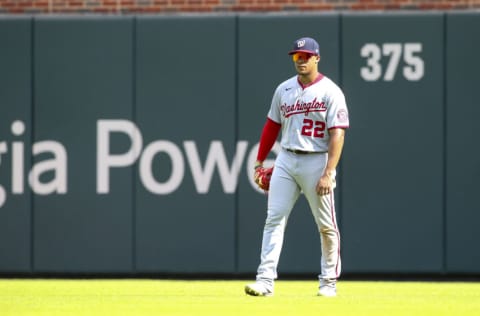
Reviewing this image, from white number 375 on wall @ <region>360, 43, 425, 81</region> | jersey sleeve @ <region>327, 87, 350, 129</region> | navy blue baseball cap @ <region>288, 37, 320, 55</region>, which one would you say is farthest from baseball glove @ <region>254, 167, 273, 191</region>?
white number 375 on wall @ <region>360, 43, 425, 81</region>

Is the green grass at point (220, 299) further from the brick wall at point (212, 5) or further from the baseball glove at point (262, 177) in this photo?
the brick wall at point (212, 5)

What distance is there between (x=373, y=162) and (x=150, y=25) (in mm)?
2607

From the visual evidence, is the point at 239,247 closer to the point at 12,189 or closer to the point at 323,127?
the point at 12,189

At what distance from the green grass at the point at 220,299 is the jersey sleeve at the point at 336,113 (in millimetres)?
1260

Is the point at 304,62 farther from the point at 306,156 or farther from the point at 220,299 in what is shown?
the point at 220,299

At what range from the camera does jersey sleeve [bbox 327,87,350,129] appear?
28.2ft

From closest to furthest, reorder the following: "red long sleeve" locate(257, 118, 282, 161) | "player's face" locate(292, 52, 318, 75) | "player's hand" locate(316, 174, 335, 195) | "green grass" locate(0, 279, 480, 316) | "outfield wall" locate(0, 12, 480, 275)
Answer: "green grass" locate(0, 279, 480, 316) < "player's hand" locate(316, 174, 335, 195) < "player's face" locate(292, 52, 318, 75) < "red long sleeve" locate(257, 118, 282, 161) < "outfield wall" locate(0, 12, 480, 275)

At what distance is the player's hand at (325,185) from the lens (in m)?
8.54

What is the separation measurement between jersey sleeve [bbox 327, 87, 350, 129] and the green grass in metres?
1.26

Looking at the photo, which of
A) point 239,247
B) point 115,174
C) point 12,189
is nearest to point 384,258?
point 239,247

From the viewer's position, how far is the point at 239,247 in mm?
12039

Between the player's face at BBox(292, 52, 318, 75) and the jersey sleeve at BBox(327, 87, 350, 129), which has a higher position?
the player's face at BBox(292, 52, 318, 75)

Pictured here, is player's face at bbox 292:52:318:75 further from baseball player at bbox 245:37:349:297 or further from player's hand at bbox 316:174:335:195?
player's hand at bbox 316:174:335:195

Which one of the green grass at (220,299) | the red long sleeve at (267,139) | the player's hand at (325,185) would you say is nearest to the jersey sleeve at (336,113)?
the player's hand at (325,185)
